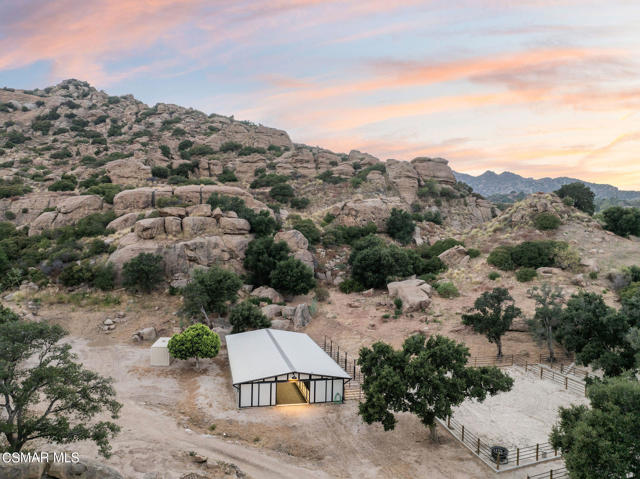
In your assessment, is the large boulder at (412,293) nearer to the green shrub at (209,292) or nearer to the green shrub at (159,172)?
the green shrub at (209,292)

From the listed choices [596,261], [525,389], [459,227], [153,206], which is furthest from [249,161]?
[525,389]

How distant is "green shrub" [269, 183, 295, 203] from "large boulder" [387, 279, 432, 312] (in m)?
33.2

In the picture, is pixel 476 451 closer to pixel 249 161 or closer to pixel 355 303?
pixel 355 303

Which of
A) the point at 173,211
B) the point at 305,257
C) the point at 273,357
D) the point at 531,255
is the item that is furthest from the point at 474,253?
the point at 173,211

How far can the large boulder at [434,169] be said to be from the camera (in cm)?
8612

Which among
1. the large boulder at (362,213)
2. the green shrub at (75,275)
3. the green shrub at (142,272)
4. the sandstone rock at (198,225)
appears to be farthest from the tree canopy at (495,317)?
the green shrub at (75,275)

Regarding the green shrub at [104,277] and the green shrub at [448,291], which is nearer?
the green shrub at [104,277]

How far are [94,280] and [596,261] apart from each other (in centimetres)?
5735

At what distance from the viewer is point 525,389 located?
89.3 feet

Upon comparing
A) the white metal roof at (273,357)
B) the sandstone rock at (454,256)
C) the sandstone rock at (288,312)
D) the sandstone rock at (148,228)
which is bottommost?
the white metal roof at (273,357)

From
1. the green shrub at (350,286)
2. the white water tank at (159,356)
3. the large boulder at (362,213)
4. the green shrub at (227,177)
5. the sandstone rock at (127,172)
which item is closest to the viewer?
the white water tank at (159,356)

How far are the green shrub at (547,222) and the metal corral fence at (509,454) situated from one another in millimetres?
39872

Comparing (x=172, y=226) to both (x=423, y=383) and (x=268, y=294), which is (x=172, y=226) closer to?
(x=268, y=294)

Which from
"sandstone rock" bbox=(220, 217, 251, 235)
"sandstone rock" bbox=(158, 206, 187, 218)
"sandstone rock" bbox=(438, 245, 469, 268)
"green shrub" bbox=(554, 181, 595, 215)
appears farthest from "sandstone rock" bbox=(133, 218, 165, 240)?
"green shrub" bbox=(554, 181, 595, 215)
